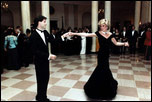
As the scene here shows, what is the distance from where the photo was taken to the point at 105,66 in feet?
10.7

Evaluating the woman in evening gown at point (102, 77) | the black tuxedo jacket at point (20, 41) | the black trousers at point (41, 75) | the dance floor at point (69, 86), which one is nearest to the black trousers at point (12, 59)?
the black tuxedo jacket at point (20, 41)

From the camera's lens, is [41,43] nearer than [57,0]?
Yes

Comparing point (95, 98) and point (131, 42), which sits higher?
point (131, 42)

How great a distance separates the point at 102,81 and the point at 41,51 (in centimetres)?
143

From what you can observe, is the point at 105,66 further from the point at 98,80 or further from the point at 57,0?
the point at 57,0

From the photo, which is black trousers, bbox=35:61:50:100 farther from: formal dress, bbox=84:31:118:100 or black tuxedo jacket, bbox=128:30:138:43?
black tuxedo jacket, bbox=128:30:138:43

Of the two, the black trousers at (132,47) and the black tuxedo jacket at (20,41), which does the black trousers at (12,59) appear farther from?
the black trousers at (132,47)

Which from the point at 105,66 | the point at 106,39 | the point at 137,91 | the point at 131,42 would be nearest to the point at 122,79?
the point at 137,91

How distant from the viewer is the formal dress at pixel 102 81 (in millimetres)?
3154

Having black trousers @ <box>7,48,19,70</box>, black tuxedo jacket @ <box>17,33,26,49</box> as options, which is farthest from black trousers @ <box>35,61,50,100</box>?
black tuxedo jacket @ <box>17,33,26,49</box>

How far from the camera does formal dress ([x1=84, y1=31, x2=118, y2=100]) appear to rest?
10.3 ft

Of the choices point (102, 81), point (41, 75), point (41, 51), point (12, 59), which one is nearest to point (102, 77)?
point (102, 81)

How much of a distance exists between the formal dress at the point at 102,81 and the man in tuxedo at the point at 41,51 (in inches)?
39.6

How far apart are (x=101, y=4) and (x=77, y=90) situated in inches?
605
